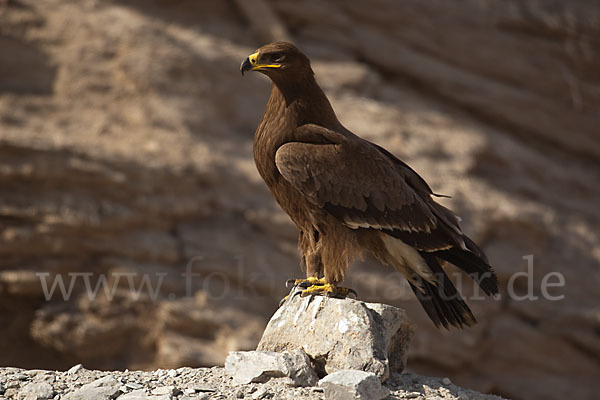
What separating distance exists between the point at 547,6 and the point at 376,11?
2697 mm

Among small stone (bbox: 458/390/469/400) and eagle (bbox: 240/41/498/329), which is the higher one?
eagle (bbox: 240/41/498/329)

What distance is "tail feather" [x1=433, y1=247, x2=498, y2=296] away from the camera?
13.7ft

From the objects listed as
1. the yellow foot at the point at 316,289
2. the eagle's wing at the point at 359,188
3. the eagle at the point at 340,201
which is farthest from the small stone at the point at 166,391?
the eagle's wing at the point at 359,188

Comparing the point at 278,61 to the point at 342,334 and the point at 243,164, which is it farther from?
the point at 243,164

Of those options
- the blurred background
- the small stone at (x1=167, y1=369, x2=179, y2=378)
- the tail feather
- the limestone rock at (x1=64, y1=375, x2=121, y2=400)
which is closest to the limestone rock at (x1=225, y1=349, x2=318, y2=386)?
the small stone at (x1=167, y1=369, x2=179, y2=378)

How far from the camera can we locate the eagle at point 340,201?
401 centimetres

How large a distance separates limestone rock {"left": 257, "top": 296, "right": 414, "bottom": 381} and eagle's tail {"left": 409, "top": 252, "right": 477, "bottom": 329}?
197 mm

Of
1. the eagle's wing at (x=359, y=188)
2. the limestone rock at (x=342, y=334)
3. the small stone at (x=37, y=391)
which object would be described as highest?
the eagle's wing at (x=359, y=188)

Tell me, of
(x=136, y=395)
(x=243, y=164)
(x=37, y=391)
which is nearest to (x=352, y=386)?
(x=136, y=395)

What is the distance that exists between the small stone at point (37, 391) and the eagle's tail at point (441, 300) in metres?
2.13

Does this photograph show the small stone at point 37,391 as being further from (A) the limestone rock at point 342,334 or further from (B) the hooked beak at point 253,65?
(B) the hooked beak at point 253,65

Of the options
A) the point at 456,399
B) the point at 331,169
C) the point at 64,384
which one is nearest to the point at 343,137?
the point at 331,169

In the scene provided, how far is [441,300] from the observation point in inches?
162

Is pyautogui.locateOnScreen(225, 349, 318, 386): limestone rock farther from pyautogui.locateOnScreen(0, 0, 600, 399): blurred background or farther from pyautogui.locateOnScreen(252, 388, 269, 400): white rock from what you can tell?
pyautogui.locateOnScreen(0, 0, 600, 399): blurred background
